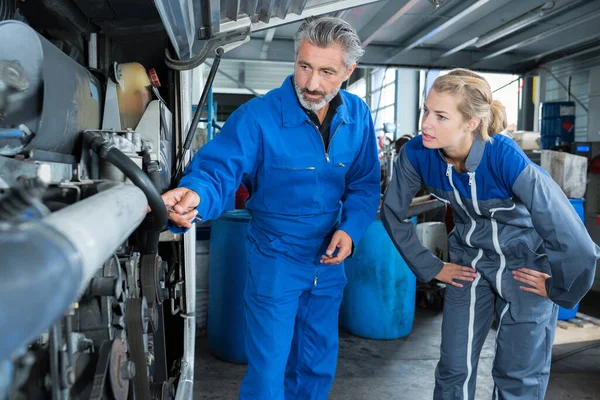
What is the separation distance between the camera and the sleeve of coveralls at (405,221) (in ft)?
5.56

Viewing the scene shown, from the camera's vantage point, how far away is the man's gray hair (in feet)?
4.89

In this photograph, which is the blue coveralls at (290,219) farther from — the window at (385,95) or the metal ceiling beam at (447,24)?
the window at (385,95)

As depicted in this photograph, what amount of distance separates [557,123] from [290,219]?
4583 mm

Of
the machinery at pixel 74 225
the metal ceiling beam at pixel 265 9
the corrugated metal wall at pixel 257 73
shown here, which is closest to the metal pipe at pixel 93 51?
the machinery at pixel 74 225

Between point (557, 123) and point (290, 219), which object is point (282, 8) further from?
point (557, 123)

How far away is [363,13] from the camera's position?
366cm

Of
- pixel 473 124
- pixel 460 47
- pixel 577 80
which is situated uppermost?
pixel 460 47

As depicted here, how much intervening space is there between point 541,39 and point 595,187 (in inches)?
57.3

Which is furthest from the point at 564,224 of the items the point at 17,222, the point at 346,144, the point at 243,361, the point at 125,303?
the point at 243,361

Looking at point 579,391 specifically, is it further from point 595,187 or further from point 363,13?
point 363,13

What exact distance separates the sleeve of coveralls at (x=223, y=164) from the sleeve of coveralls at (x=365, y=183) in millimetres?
355

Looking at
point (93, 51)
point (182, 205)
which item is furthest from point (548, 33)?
point (182, 205)

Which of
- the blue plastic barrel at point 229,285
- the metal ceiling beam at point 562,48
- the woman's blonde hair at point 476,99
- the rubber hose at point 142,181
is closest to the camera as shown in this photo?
the rubber hose at point 142,181

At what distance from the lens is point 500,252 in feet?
5.09
